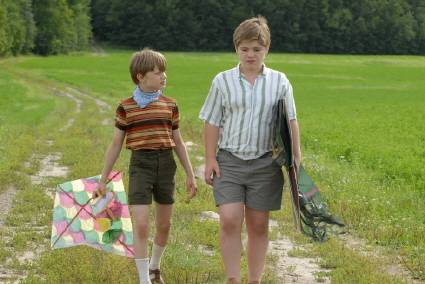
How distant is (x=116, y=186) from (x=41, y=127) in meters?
14.4

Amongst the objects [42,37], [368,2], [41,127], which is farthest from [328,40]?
[41,127]

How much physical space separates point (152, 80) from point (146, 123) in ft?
1.05

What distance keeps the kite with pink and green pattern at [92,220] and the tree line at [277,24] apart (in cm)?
10920

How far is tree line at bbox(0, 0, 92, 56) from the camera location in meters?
81.0

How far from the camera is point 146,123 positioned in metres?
5.72

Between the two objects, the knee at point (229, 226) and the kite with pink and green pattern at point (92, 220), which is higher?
the knee at point (229, 226)

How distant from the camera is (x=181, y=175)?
1174 cm

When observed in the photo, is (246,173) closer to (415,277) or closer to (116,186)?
(116,186)

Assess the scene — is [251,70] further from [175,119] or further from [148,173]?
[148,173]

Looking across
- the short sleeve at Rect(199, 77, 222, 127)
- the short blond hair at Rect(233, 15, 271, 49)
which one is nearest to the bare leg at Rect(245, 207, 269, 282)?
the short sleeve at Rect(199, 77, 222, 127)

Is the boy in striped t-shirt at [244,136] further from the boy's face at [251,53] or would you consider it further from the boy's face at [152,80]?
the boy's face at [152,80]

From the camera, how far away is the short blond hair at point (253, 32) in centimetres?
518

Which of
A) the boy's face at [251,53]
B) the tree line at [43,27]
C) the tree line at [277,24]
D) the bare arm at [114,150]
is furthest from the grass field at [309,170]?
the tree line at [277,24]

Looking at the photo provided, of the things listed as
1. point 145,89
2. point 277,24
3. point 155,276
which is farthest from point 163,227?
point 277,24
